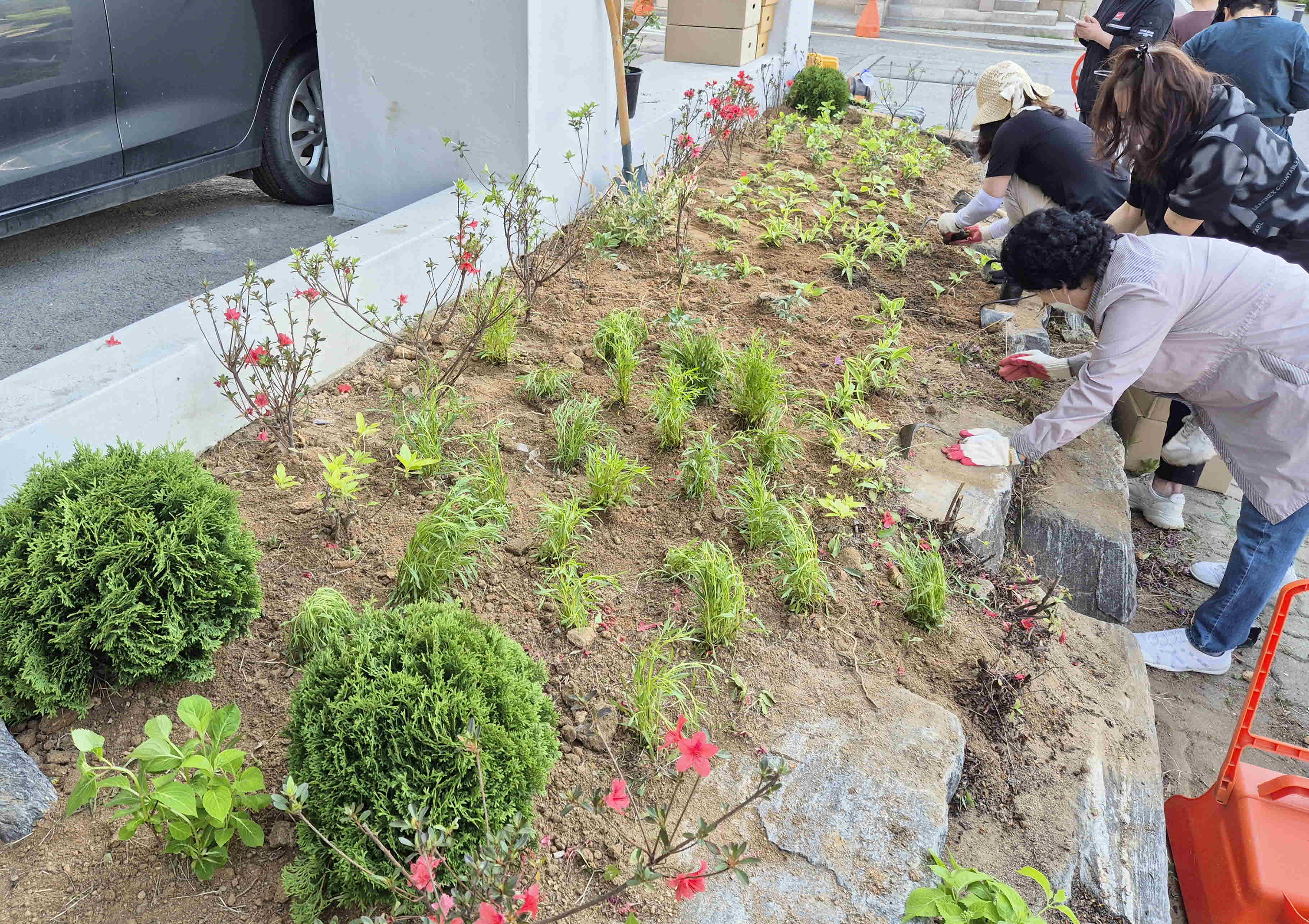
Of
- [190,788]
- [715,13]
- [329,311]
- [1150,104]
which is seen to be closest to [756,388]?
[329,311]

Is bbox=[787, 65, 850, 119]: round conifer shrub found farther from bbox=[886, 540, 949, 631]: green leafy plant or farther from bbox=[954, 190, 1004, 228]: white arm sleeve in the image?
bbox=[886, 540, 949, 631]: green leafy plant

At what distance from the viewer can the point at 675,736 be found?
164 cm

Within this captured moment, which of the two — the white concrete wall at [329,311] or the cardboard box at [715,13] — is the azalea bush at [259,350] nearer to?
the white concrete wall at [329,311]

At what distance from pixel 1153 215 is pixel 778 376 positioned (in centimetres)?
175

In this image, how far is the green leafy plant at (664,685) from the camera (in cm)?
210

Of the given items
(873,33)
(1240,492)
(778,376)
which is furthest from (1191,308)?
(873,33)

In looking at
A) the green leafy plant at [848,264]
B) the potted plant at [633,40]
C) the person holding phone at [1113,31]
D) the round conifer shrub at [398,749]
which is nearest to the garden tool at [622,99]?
the potted plant at [633,40]

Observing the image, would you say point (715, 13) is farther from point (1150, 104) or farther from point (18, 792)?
point (18, 792)

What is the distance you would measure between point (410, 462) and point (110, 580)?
0.88m

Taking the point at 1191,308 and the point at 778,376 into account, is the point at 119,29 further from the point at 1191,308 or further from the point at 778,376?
the point at 1191,308

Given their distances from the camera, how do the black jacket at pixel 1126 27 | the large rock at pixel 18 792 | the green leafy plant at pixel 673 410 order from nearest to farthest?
the large rock at pixel 18 792, the green leafy plant at pixel 673 410, the black jacket at pixel 1126 27

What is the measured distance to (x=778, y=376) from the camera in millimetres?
3514

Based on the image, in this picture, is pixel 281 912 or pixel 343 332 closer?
pixel 281 912

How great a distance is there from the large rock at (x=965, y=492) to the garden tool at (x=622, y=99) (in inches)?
92.4
